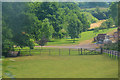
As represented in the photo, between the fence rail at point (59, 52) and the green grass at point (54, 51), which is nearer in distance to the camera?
the fence rail at point (59, 52)

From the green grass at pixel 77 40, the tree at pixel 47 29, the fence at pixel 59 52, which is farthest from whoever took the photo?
the fence at pixel 59 52

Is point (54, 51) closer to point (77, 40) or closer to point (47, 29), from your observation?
point (47, 29)

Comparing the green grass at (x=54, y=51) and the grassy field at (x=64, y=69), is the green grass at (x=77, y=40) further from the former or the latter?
the grassy field at (x=64, y=69)

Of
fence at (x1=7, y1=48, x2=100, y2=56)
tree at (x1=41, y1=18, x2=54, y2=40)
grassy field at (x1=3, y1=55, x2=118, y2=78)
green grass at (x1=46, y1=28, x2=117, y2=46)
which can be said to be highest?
tree at (x1=41, y1=18, x2=54, y2=40)

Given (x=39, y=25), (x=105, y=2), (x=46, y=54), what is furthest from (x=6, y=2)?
(x=105, y=2)

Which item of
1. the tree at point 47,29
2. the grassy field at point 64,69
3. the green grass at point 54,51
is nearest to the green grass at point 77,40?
the tree at point 47,29

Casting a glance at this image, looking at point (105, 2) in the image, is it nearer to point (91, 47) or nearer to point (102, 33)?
point (102, 33)

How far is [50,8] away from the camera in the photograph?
62.0ft

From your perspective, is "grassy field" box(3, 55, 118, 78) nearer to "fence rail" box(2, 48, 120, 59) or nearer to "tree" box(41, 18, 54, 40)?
"fence rail" box(2, 48, 120, 59)

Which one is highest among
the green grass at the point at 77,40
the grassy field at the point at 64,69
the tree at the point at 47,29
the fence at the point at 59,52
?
the tree at the point at 47,29

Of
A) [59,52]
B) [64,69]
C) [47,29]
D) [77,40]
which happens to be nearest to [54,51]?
[59,52]

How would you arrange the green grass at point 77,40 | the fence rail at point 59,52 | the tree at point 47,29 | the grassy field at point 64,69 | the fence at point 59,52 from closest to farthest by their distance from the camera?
the grassy field at point 64,69
the green grass at point 77,40
the tree at point 47,29
the fence rail at point 59,52
the fence at point 59,52

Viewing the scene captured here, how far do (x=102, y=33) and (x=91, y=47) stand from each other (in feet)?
4.84

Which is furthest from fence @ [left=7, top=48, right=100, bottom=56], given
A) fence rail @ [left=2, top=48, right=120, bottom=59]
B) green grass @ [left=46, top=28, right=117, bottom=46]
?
green grass @ [left=46, top=28, right=117, bottom=46]
